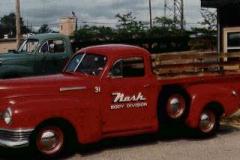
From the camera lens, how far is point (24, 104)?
9.05 meters

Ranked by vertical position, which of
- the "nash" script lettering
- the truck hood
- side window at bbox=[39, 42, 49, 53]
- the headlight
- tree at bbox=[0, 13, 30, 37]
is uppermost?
tree at bbox=[0, 13, 30, 37]

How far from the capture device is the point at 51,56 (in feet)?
57.2

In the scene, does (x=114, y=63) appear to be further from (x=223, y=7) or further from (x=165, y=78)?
(x=223, y=7)

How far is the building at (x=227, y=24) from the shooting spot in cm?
2294

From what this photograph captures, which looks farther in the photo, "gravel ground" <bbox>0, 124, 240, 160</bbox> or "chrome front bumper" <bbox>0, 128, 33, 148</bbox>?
"gravel ground" <bbox>0, 124, 240, 160</bbox>

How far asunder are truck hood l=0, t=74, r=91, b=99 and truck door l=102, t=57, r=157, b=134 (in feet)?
Answer: 1.66

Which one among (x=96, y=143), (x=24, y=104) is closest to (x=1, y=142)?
(x=24, y=104)

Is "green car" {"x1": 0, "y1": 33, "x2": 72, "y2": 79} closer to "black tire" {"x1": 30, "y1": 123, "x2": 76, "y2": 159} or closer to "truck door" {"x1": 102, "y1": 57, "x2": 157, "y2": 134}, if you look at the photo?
"truck door" {"x1": 102, "y1": 57, "x2": 157, "y2": 134}

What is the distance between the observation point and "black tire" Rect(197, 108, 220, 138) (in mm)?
11125

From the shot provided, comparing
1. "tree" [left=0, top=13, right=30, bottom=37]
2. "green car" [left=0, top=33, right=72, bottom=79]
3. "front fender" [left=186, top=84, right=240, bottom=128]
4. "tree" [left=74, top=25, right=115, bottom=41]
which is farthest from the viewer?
"tree" [left=0, top=13, right=30, bottom=37]

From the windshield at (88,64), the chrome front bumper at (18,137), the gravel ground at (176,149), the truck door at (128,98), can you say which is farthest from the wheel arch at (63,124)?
the windshield at (88,64)

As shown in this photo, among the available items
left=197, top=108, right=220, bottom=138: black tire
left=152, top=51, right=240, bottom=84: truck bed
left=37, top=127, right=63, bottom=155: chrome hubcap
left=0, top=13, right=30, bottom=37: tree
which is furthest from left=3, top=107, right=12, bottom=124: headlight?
left=0, top=13, right=30, bottom=37: tree

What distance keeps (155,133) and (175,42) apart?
570 inches

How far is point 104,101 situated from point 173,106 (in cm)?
150
